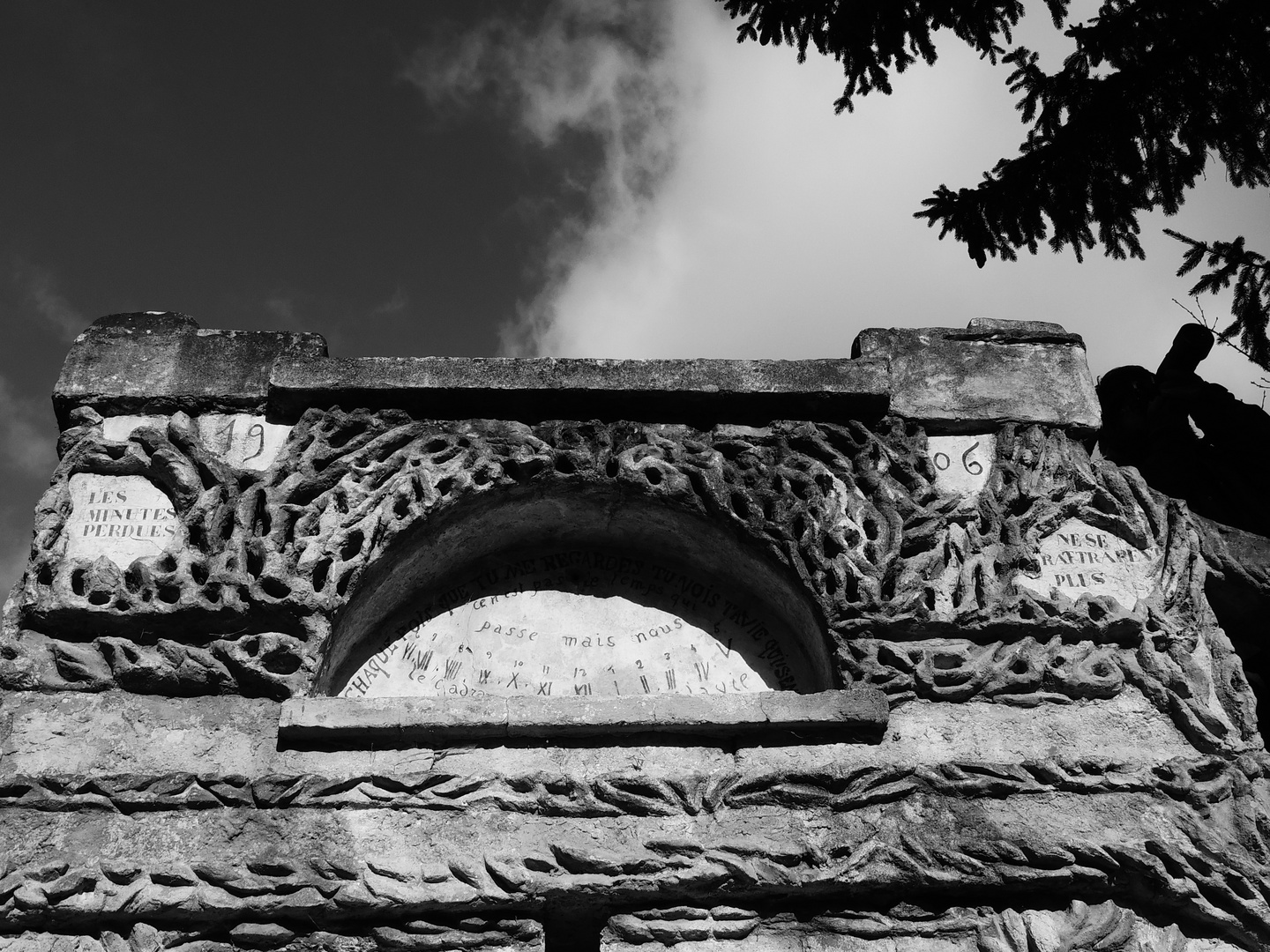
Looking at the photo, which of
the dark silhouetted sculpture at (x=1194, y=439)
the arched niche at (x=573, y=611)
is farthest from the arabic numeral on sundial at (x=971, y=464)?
the arched niche at (x=573, y=611)

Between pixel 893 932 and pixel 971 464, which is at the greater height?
pixel 971 464

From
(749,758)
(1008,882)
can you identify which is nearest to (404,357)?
(749,758)

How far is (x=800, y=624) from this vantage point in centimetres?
600

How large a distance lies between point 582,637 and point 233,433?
198 cm

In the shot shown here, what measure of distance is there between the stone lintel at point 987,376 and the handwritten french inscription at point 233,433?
3.03 meters

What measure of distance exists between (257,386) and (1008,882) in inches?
163

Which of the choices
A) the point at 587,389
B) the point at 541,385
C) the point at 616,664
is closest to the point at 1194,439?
the point at 587,389

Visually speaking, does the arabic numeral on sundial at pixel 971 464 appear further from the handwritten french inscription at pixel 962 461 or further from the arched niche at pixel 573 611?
the arched niche at pixel 573 611

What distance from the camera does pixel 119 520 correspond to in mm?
5895

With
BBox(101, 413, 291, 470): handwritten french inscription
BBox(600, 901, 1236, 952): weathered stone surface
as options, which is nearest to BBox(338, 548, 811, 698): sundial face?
BBox(101, 413, 291, 470): handwritten french inscription

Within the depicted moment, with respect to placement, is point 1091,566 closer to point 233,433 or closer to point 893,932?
point 893,932

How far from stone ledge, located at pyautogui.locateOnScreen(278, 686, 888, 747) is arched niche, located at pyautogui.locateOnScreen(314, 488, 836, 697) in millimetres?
379

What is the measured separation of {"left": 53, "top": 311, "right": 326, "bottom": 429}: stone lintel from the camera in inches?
248

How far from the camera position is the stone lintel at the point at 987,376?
643cm
